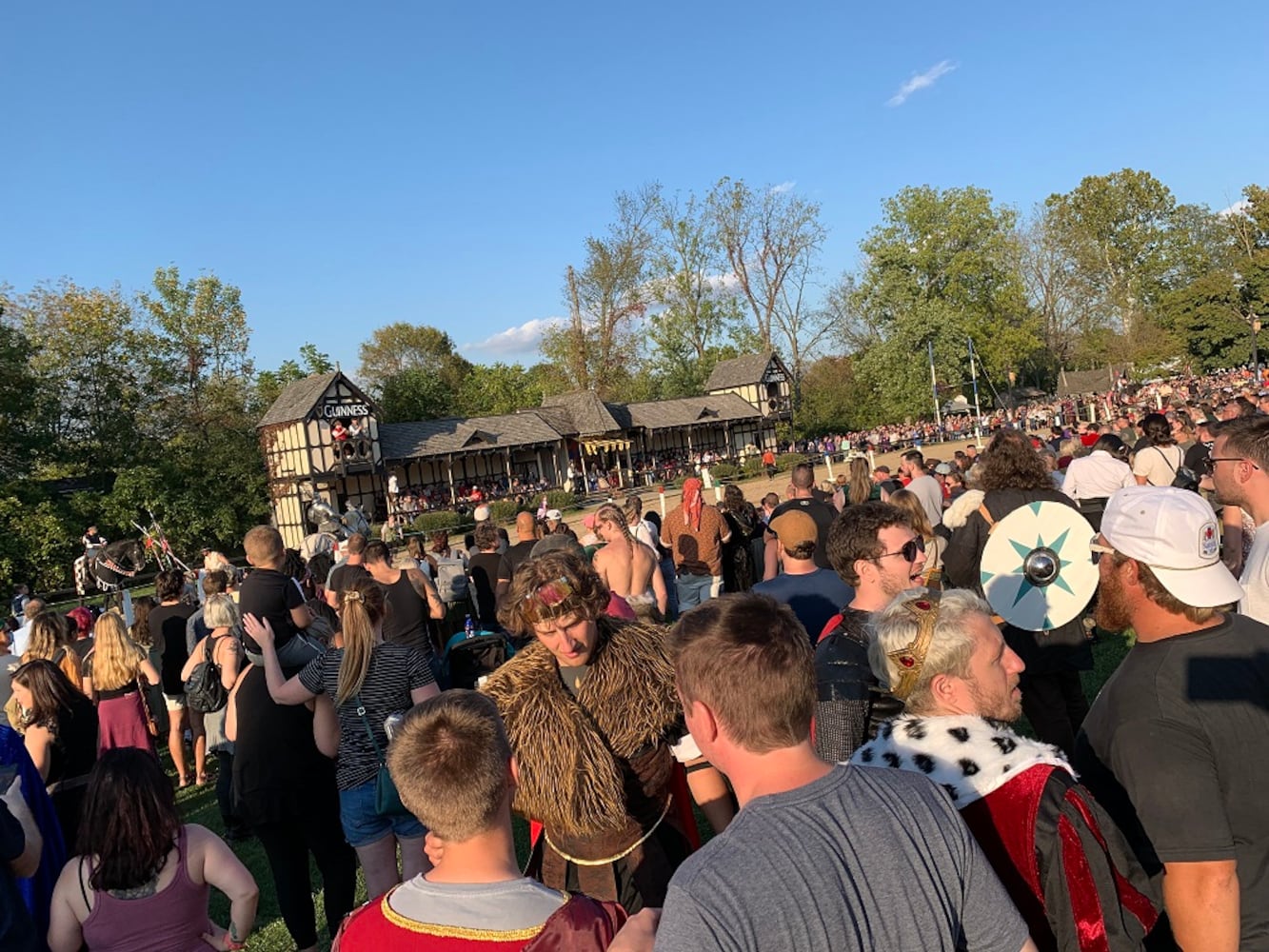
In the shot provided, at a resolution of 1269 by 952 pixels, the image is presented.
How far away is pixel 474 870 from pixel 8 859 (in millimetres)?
2101

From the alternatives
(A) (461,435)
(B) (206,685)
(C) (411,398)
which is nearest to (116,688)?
(B) (206,685)

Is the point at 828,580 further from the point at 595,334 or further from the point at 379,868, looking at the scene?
the point at 595,334

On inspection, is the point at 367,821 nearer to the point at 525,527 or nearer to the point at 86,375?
the point at 525,527

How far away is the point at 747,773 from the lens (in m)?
1.64

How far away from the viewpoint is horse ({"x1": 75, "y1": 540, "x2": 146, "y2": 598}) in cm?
2412

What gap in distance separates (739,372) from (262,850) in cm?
5122

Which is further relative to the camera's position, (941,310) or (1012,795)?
(941,310)

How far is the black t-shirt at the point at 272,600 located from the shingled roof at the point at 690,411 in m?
43.0

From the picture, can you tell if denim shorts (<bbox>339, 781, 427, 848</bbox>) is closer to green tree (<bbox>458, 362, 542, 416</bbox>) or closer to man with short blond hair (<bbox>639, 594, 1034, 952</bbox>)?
man with short blond hair (<bbox>639, 594, 1034, 952</bbox>)

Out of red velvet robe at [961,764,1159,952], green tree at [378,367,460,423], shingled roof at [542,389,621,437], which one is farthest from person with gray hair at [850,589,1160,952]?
green tree at [378,367,460,423]

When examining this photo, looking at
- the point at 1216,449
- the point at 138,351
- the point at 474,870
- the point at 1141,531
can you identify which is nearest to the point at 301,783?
the point at 474,870

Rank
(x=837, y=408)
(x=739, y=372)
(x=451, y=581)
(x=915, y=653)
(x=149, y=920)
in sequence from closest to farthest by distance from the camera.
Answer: (x=915, y=653), (x=149, y=920), (x=451, y=581), (x=739, y=372), (x=837, y=408)

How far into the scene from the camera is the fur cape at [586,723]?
2652 millimetres

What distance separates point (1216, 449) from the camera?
395 centimetres
